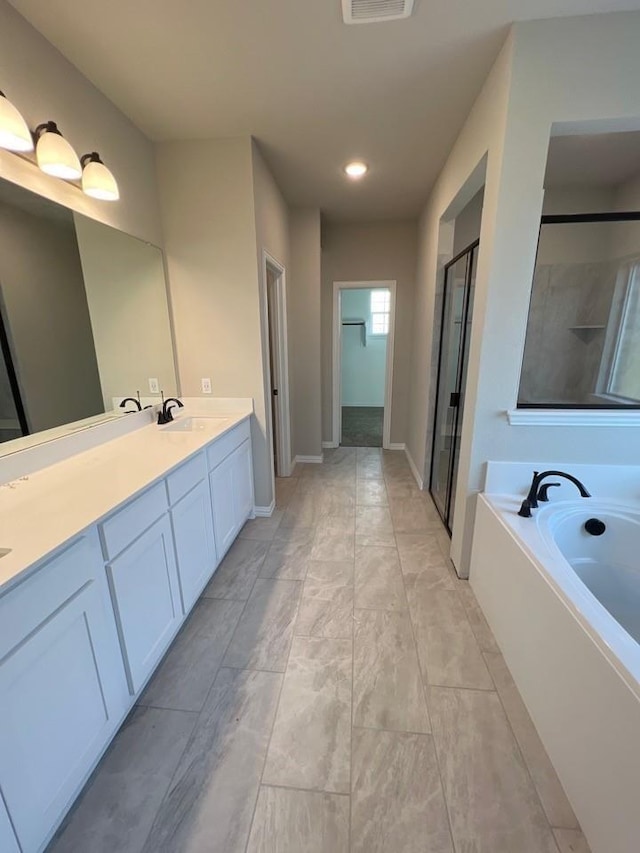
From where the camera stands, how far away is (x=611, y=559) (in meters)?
1.74

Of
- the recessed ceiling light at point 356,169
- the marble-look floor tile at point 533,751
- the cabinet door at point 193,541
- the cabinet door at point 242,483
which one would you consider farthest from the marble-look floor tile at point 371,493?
the recessed ceiling light at point 356,169

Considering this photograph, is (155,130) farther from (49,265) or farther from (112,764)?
(112,764)

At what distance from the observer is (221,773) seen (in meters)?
1.20

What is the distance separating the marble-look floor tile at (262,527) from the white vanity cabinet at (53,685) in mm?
1398

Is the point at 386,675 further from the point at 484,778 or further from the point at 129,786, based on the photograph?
the point at 129,786

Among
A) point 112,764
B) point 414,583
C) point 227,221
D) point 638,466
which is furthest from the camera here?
point 227,221

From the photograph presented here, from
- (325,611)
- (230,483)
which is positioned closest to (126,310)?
(230,483)

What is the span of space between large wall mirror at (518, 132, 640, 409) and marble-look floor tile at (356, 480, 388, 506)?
1589 mm

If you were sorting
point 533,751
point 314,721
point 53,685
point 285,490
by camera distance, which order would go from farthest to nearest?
point 285,490, point 314,721, point 533,751, point 53,685

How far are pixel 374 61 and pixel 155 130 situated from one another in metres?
1.42

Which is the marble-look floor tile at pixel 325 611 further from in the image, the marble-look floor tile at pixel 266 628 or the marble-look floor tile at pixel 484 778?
the marble-look floor tile at pixel 484 778

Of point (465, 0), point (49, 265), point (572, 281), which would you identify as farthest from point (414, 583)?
point (465, 0)

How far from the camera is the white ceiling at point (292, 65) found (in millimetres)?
1448

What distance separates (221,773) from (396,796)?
23.1 inches
